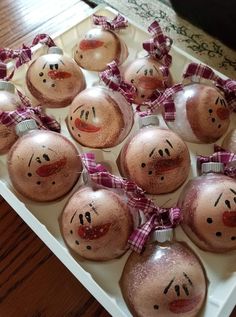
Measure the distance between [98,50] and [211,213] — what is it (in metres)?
0.41

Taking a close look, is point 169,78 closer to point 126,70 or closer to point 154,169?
point 126,70

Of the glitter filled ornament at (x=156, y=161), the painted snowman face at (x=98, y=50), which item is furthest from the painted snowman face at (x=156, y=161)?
the painted snowman face at (x=98, y=50)

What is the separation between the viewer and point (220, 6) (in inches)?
40.8

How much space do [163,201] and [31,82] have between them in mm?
325

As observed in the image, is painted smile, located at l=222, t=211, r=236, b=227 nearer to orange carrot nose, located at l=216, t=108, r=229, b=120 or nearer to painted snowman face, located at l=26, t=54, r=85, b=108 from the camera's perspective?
orange carrot nose, located at l=216, t=108, r=229, b=120

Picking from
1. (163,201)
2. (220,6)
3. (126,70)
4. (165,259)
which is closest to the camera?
(165,259)

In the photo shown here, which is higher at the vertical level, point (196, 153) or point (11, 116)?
point (11, 116)

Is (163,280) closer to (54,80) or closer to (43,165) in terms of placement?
(43,165)

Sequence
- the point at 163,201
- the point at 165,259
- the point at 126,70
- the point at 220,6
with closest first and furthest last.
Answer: the point at 165,259
the point at 163,201
the point at 126,70
the point at 220,6

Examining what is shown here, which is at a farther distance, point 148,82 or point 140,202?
point 148,82

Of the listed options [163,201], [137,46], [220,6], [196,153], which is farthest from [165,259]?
[220,6]

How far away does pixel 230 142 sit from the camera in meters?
0.79

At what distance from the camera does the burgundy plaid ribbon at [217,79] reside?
0.83 metres

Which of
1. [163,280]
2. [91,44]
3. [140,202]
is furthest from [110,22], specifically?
[163,280]
